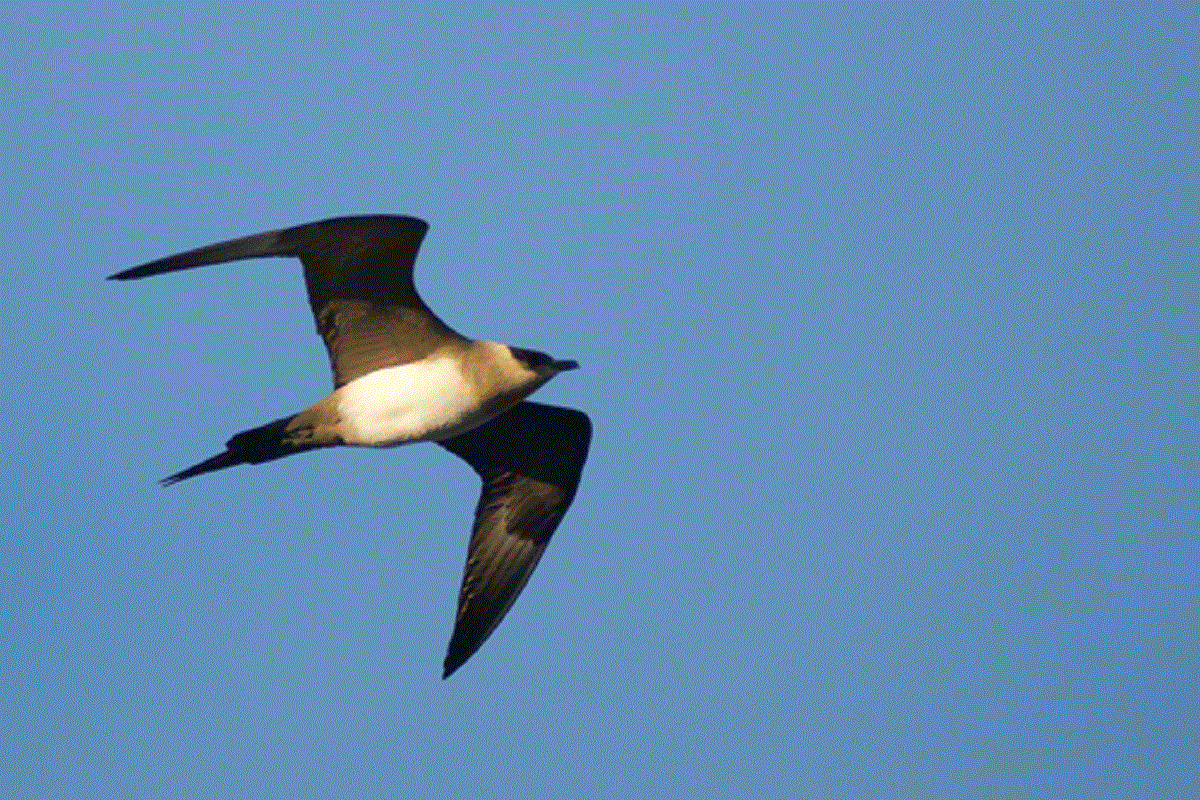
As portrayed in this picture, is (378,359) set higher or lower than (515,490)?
higher

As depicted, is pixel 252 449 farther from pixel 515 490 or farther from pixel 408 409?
pixel 515 490

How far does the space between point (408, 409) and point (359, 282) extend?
0.91 meters

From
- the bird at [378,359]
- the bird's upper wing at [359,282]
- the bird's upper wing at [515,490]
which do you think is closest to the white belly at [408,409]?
the bird at [378,359]

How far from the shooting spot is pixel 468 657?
11117 mm

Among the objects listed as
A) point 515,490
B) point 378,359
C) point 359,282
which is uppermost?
point 359,282

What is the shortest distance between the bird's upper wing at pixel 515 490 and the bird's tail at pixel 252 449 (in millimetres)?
1798

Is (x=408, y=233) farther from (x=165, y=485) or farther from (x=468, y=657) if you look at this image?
(x=468, y=657)

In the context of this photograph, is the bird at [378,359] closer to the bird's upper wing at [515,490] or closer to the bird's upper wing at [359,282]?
the bird's upper wing at [359,282]

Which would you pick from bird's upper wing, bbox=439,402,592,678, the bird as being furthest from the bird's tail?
bird's upper wing, bbox=439,402,592,678

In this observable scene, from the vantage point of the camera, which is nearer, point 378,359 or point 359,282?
point 359,282

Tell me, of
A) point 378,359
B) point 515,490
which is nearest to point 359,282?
point 378,359

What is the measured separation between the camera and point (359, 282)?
34.0ft

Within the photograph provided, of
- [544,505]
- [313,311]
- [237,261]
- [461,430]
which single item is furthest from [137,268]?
[544,505]

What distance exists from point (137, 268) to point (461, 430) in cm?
238
